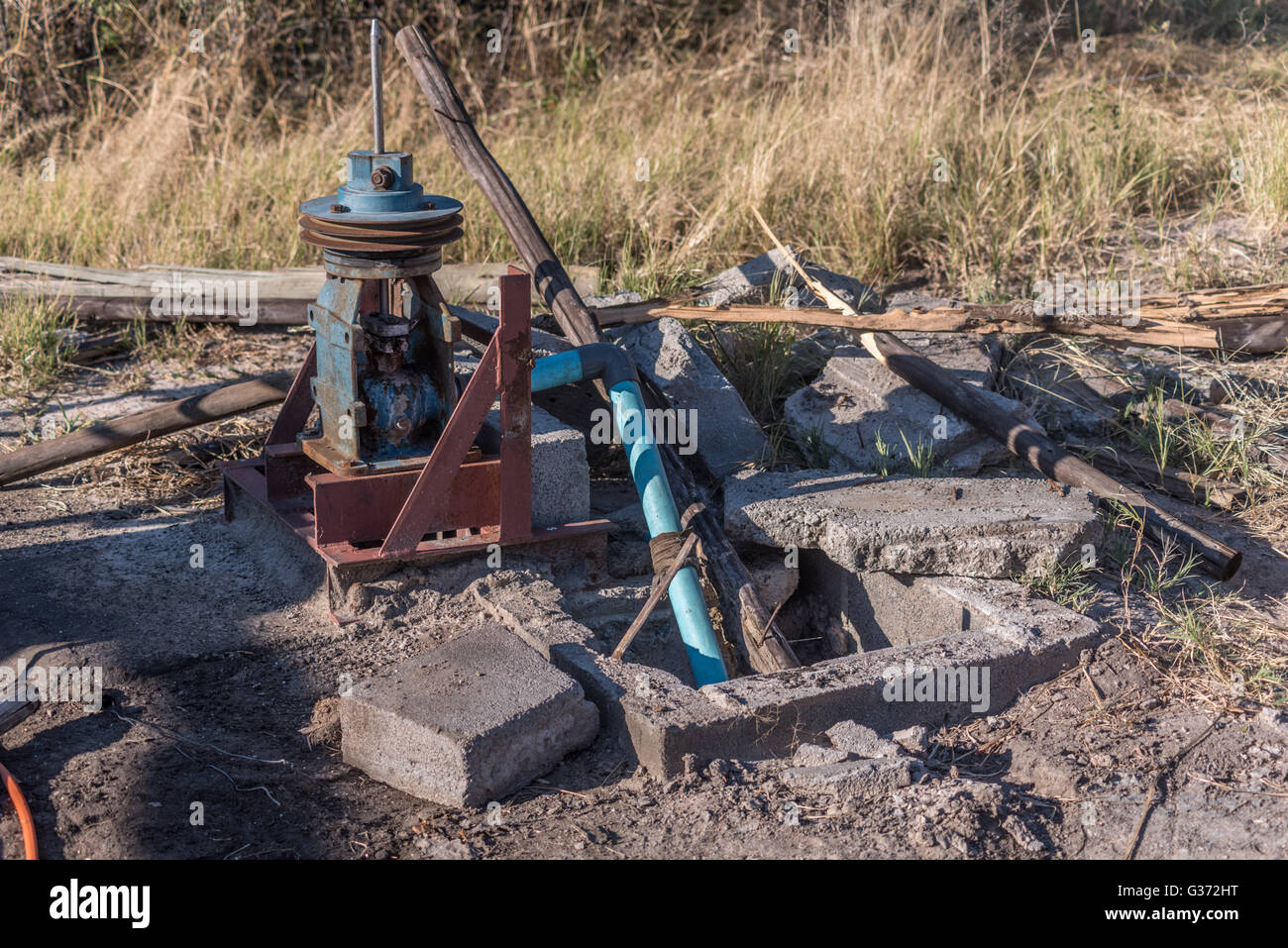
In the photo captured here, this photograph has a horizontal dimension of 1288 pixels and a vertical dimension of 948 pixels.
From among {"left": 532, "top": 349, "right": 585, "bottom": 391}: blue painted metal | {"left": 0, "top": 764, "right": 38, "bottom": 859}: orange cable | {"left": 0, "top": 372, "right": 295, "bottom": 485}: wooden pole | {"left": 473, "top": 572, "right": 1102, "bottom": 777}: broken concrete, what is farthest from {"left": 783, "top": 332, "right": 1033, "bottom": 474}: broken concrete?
{"left": 0, "top": 764, "right": 38, "bottom": 859}: orange cable

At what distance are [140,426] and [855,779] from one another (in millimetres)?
3140

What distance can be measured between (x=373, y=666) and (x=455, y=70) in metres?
7.08

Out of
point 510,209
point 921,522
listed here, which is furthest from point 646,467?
point 510,209

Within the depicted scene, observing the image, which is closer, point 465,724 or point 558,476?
point 465,724

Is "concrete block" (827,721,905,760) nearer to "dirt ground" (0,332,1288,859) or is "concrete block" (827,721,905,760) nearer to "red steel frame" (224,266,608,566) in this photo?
"dirt ground" (0,332,1288,859)

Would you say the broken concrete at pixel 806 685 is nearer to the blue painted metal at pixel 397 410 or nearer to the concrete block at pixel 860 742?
the concrete block at pixel 860 742

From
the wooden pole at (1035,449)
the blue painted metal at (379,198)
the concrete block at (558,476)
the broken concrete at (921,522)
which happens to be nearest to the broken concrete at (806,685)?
the broken concrete at (921,522)

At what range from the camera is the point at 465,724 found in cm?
314

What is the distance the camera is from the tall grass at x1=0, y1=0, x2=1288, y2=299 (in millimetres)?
6887

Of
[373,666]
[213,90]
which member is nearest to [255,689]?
[373,666]

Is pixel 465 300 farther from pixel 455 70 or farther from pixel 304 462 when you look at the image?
pixel 455 70

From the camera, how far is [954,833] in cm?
301

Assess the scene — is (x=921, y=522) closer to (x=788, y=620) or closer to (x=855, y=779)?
(x=788, y=620)

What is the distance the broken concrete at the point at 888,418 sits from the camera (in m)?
4.93
